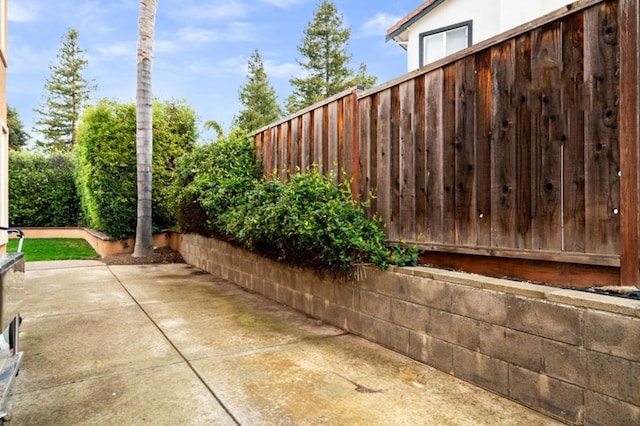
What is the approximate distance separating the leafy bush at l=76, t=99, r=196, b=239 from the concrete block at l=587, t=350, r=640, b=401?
27.9 ft

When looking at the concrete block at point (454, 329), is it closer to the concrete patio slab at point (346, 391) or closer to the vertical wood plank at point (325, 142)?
the concrete patio slab at point (346, 391)

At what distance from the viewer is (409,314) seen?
10.1 ft

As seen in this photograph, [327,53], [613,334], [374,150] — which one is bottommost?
[613,334]

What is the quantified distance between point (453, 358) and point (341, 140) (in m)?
2.44

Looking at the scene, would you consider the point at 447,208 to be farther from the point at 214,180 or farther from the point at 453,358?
the point at 214,180

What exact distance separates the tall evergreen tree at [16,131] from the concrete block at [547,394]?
34.5 metres

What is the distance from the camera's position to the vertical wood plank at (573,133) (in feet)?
7.72

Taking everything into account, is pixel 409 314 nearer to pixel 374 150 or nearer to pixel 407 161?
pixel 407 161

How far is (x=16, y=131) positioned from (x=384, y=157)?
34.7 m

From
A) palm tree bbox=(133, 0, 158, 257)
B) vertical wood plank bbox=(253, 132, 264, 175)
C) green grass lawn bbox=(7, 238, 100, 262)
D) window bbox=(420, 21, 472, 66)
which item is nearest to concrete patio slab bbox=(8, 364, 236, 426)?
vertical wood plank bbox=(253, 132, 264, 175)

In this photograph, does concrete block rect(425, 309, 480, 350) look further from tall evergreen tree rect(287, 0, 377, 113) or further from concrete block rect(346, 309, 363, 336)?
tall evergreen tree rect(287, 0, 377, 113)

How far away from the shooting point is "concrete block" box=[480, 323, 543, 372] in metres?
2.24

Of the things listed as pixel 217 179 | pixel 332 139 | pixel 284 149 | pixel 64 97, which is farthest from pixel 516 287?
pixel 64 97

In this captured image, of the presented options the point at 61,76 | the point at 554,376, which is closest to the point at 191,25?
the point at 61,76
